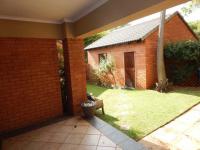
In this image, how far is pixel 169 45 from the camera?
9.86 m

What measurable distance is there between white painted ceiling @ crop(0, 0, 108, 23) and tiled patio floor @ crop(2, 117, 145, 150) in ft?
9.73

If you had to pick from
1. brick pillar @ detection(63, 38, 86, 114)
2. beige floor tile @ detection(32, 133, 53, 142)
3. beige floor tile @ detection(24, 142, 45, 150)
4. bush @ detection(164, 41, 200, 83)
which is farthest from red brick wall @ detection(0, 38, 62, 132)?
bush @ detection(164, 41, 200, 83)

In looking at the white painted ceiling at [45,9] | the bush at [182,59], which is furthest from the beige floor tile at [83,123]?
the bush at [182,59]

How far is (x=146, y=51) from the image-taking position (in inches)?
373

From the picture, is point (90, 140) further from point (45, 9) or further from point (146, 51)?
point (146, 51)

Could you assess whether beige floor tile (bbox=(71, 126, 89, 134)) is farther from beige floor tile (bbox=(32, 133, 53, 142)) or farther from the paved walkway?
the paved walkway

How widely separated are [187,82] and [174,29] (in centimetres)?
390

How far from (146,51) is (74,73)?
17.7 feet

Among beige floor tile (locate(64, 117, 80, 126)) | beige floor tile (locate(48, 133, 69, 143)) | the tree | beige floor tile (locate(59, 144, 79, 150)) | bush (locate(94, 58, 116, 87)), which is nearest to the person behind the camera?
beige floor tile (locate(59, 144, 79, 150))

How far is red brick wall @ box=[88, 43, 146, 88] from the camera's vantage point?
9.66 metres

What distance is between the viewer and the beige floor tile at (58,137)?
12.9ft

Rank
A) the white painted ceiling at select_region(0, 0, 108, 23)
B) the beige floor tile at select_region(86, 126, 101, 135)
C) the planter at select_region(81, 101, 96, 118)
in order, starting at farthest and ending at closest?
the planter at select_region(81, 101, 96, 118), the beige floor tile at select_region(86, 126, 101, 135), the white painted ceiling at select_region(0, 0, 108, 23)

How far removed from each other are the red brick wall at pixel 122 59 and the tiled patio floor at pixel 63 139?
589 cm

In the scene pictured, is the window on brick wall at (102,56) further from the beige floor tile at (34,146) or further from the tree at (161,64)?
the beige floor tile at (34,146)
